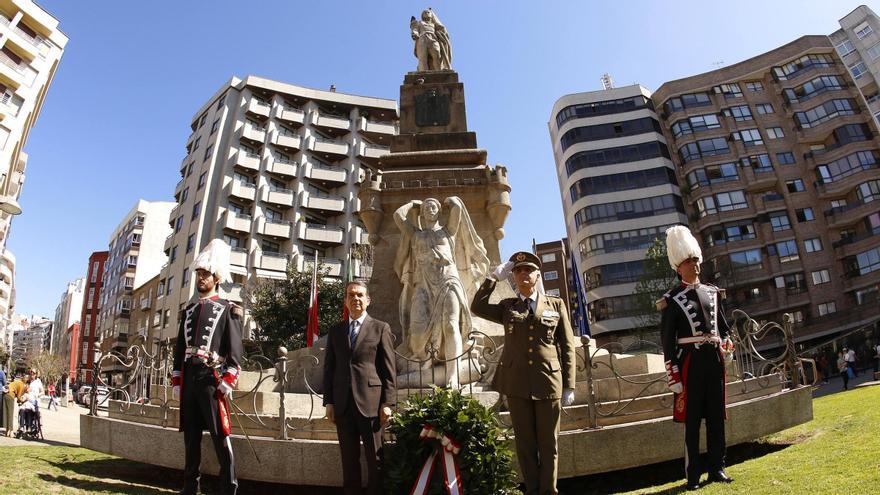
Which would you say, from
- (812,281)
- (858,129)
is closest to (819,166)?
(858,129)

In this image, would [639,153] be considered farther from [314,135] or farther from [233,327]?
[233,327]

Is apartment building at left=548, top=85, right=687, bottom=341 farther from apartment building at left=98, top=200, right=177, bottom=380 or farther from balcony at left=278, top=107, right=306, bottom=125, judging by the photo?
apartment building at left=98, top=200, right=177, bottom=380

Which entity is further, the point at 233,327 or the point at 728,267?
the point at 728,267

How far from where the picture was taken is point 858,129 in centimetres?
5088

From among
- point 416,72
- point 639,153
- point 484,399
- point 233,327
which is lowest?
point 484,399

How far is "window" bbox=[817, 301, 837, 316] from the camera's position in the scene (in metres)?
47.5

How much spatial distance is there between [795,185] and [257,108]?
173 ft

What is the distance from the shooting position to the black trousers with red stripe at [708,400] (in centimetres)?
524

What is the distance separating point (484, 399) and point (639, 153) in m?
53.7

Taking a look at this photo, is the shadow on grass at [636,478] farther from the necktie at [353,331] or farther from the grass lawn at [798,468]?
the necktie at [353,331]

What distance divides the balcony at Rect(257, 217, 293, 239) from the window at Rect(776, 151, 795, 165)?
1867 inches

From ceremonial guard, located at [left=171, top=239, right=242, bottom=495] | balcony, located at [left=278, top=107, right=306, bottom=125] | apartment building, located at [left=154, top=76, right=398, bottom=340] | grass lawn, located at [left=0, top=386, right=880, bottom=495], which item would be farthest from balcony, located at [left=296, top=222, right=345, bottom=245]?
ceremonial guard, located at [left=171, top=239, right=242, bottom=495]

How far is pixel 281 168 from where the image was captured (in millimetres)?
53875

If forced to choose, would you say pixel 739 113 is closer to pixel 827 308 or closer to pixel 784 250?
pixel 784 250
